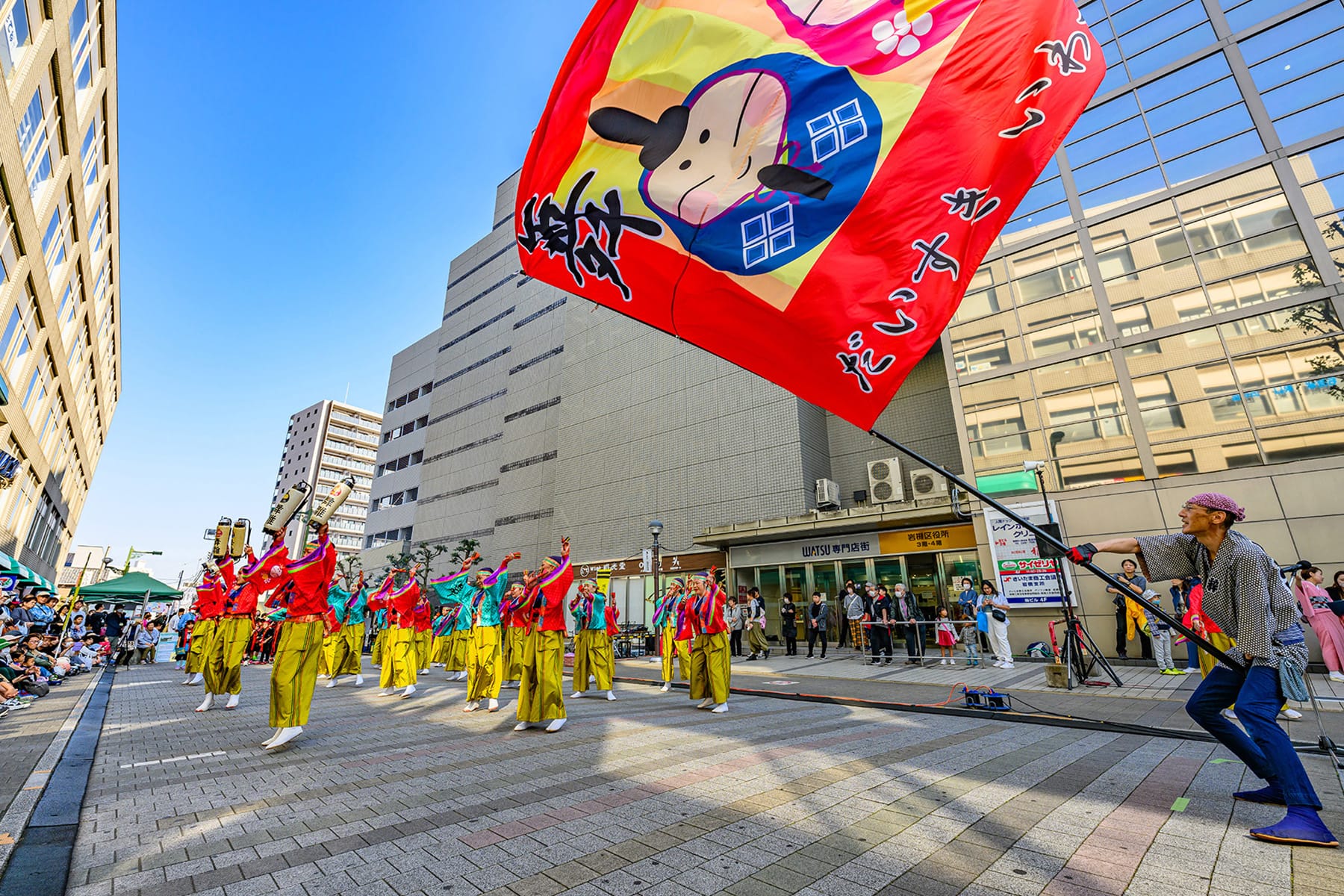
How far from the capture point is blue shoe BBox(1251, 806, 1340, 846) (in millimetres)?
2867

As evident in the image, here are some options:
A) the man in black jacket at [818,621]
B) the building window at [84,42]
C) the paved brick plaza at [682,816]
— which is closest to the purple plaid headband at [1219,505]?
the paved brick plaza at [682,816]

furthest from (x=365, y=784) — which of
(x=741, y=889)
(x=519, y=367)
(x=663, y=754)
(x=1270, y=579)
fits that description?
(x=519, y=367)

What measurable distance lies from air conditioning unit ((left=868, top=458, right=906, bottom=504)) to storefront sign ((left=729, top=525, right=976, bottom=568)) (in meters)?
1.57

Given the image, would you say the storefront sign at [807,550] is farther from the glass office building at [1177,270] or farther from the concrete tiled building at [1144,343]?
the glass office building at [1177,270]

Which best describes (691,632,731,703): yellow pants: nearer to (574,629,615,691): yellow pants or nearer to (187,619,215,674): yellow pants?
(574,629,615,691): yellow pants

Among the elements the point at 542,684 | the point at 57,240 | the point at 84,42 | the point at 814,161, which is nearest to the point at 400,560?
the point at 57,240

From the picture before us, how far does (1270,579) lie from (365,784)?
6.32 meters

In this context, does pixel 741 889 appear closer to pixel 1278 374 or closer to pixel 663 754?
pixel 663 754

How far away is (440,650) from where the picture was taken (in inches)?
609

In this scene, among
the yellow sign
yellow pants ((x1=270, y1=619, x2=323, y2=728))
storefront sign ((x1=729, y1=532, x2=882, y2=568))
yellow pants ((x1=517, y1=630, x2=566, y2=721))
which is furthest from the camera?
storefront sign ((x1=729, y1=532, x2=882, y2=568))

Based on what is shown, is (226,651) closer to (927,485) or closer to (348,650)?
(348,650)

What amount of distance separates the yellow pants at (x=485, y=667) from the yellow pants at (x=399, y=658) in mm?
2004

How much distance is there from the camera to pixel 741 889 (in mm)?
2496

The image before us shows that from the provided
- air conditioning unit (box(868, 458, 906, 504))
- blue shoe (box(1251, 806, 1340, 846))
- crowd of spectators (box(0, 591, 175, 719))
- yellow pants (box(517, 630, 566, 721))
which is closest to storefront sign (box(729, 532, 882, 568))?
air conditioning unit (box(868, 458, 906, 504))
